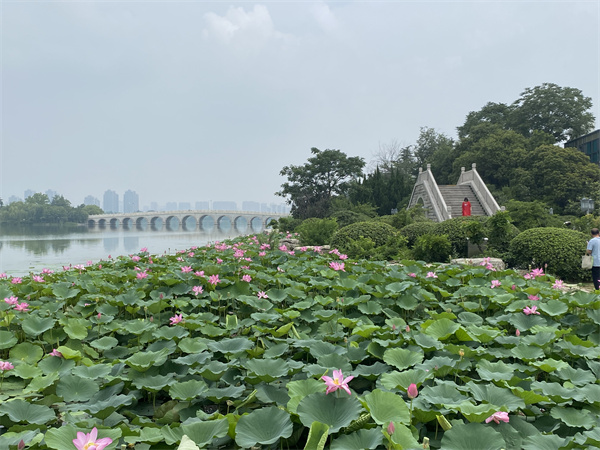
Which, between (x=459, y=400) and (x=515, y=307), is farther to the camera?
(x=515, y=307)

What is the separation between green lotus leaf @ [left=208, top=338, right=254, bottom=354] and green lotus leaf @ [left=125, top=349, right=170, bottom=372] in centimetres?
27

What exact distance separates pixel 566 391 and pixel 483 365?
36 cm

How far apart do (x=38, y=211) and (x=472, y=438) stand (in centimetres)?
5608

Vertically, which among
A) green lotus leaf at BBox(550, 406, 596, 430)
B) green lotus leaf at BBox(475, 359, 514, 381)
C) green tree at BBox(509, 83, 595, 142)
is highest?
green tree at BBox(509, 83, 595, 142)

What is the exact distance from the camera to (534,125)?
32.7 metres

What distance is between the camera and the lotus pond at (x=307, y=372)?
1.42m

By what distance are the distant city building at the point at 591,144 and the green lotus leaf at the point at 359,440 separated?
1398 inches

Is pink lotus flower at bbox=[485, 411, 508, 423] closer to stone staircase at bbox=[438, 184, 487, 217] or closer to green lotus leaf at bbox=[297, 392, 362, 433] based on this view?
green lotus leaf at bbox=[297, 392, 362, 433]

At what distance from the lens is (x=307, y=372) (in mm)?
1955

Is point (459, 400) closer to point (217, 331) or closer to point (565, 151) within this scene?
point (217, 331)

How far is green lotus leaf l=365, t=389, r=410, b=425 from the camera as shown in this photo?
141cm

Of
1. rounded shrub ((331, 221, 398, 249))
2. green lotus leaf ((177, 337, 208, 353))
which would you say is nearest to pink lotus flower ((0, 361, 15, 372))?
green lotus leaf ((177, 337, 208, 353))

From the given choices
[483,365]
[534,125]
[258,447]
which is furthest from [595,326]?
[534,125]

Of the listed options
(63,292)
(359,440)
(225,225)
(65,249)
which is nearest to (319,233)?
(63,292)
